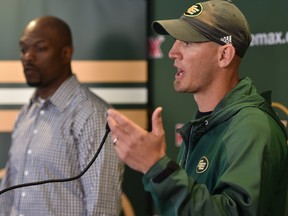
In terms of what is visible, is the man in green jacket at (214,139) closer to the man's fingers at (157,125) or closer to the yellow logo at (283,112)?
the man's fingers at (157,125)

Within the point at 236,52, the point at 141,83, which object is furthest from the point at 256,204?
the point at 141,83

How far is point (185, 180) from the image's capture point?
3.79ft

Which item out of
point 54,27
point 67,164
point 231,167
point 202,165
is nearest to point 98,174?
point 67,164

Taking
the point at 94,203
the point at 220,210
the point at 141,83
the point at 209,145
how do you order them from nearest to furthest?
the point at 220,210 < the point at 209,145 < the point at 94,203 < the point at 141,83

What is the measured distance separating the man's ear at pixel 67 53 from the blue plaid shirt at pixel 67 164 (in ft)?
0.74

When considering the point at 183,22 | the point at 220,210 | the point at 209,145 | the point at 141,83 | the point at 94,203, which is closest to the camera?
the point at 220,210

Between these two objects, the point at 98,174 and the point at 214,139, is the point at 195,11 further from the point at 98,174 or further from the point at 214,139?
the point at 98,174

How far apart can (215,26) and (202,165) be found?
331 millimetres

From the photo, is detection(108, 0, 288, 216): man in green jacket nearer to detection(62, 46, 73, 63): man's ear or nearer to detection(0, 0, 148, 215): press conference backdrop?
detection(62, 46, 73, 63): man's ear

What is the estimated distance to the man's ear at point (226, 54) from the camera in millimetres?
1458

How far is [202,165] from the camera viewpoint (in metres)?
1.37

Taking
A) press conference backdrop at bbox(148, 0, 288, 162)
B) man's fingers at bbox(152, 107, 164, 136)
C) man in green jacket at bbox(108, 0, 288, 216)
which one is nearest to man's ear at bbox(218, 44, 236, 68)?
man in green jacket at bbox(108, 0, 288, 216)

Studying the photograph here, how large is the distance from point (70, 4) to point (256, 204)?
1.77 meters

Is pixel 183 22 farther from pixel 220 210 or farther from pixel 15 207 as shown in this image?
pixel 15 207
